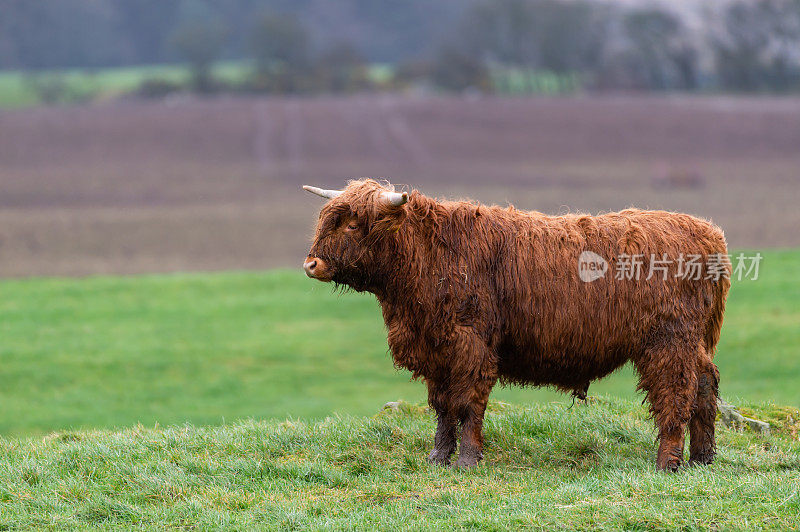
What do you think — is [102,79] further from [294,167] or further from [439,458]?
[439,458]

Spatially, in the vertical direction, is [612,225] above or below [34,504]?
above

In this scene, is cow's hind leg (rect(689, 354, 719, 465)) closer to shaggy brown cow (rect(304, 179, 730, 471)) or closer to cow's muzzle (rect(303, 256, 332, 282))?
shaggy brown cow (rect(304, 179, 730, 471))

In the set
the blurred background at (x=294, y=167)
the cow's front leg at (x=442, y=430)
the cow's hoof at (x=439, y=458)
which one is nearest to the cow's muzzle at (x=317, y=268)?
the cow's front leg at (x=442, y=430)

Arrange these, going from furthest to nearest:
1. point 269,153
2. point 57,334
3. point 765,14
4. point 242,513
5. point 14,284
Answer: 1. point 765,14
2. point 269,153
3. point 14,284
4. point 57,334
5. point 242,513

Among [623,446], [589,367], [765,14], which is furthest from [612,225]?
[765,14]

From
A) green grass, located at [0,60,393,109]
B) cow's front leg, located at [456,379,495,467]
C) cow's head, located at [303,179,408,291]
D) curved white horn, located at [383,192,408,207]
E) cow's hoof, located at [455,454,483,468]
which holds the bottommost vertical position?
cow's hoof, located at [455,454,483,468]

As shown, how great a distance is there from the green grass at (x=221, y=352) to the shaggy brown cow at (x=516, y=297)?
6330 millimetres

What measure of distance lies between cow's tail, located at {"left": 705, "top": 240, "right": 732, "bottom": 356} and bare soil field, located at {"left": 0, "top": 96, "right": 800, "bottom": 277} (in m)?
18.7

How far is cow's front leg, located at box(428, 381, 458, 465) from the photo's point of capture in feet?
24.7

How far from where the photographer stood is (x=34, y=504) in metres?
6.61

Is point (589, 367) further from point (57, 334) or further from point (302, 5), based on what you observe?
point (302, 5)

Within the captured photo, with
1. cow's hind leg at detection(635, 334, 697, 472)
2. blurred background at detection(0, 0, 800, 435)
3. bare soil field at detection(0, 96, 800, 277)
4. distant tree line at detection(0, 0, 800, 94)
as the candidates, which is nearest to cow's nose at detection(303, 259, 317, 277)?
cow's hind leg at detection(635, 334, 697, 472)

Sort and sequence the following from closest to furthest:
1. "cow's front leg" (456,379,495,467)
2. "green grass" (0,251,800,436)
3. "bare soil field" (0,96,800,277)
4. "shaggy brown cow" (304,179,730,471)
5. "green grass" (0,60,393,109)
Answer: "shaggy brown cow" (304,179,730,471)
"cow's front leg" (456,379,495,467)
"green grass" (0,251,800,436)
"bare soil field" (0,96,800,277)
"green grass" (0,60,393,109)

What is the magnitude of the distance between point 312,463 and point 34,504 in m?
1.99
